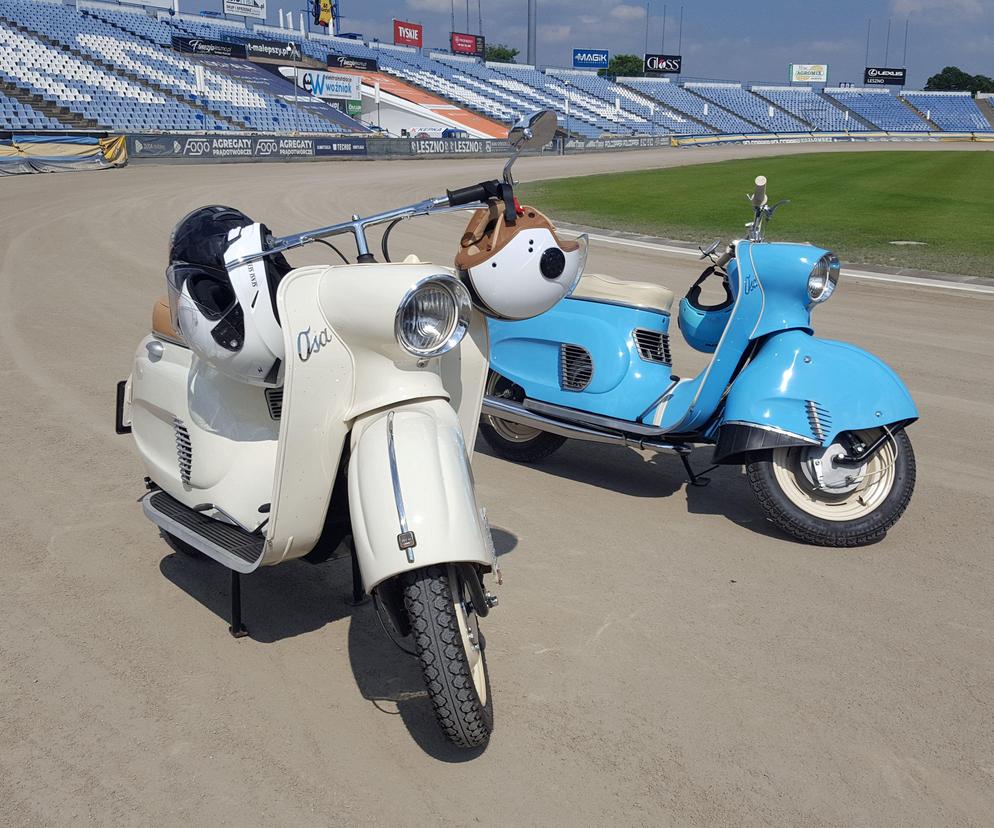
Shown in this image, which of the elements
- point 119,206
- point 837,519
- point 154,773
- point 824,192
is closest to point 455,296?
point 154,773

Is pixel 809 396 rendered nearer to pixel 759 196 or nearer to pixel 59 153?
pixel 759 196

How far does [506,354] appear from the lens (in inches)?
206

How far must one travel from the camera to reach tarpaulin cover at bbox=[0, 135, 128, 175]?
2605cm

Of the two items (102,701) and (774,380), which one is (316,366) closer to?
(102,701)

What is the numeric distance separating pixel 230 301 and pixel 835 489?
105 inches

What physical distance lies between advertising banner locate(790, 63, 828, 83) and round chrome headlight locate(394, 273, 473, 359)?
11605cm

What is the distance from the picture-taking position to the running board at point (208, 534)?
119 inches

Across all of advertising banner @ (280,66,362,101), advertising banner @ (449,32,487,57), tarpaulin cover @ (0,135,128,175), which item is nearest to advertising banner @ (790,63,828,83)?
advertising banner @ (449,32,487,57)

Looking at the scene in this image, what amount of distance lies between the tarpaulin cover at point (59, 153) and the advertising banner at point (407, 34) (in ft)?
175

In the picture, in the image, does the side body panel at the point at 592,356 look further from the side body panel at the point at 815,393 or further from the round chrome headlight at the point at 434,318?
the round chrome headlight at the point at 434,318

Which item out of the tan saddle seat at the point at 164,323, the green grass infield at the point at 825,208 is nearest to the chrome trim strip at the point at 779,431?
the tan saddle seat at the point at 164,323

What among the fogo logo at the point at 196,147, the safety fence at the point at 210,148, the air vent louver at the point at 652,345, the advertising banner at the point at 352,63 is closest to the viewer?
the air vent louver at the point at 652,345

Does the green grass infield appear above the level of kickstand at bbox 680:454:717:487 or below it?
above

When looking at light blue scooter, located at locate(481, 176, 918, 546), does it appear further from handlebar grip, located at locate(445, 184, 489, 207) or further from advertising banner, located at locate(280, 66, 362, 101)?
advertising banner, located at locate(280, 66, 362, 101)
